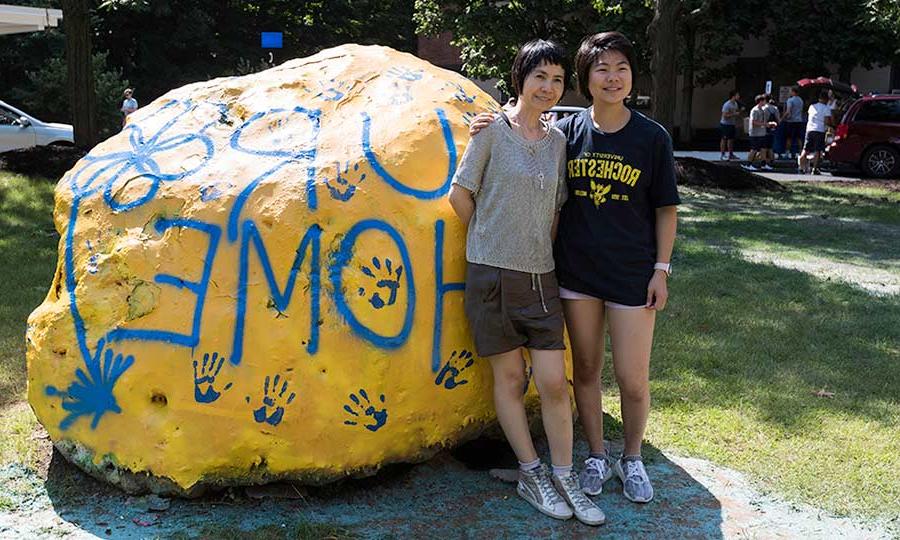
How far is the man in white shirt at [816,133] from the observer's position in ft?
61.8

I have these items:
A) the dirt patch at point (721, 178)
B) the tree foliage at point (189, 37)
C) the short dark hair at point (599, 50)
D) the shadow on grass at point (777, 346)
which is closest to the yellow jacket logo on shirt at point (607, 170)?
the short dark hair at point (599, 50)

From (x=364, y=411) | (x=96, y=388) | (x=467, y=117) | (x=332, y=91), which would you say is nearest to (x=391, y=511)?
(x=364, y=411)

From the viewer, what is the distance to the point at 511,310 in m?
3.82

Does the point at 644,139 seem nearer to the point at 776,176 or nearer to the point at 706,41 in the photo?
the point at 776,176

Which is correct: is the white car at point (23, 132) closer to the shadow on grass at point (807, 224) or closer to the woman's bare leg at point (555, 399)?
the shadow on grass at point (807, 224)

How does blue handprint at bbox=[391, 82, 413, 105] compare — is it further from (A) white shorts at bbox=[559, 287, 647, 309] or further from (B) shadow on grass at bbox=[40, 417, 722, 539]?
(B) shadow on grass at bbox=[40, 417, 722, 539]

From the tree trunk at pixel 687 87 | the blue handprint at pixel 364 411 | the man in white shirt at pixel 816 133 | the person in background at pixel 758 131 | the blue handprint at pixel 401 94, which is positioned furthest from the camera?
the tree trunk at pixel 687 87

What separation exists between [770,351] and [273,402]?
380 cm

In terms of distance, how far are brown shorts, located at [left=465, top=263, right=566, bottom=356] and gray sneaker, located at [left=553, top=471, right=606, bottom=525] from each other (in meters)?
0.59

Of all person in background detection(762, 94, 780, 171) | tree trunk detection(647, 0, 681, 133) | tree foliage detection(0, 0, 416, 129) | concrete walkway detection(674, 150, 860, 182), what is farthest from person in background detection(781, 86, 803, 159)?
tree foliage detection(0, 0, 416, 129)

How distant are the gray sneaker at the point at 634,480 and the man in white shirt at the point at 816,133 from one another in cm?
1642

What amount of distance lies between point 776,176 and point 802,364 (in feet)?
43.1

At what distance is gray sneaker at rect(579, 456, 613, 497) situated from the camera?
409 cm

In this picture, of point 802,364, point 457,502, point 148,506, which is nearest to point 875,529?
point 457,502
